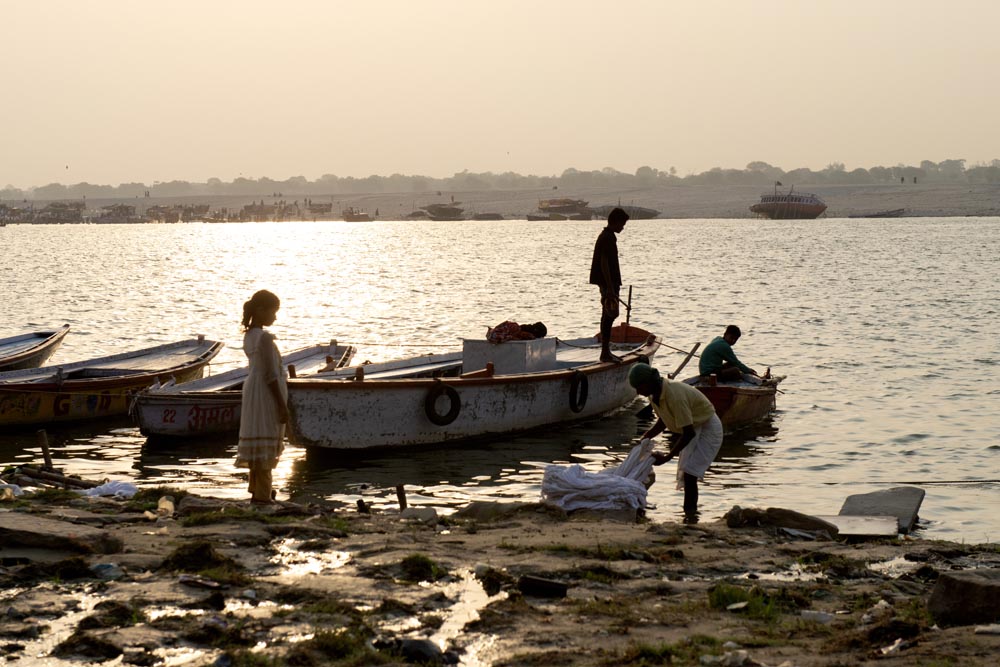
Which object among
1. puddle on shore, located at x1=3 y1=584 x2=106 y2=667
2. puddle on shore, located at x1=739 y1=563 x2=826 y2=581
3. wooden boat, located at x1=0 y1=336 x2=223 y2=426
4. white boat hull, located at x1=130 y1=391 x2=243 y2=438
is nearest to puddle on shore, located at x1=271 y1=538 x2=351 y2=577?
puddle on shore, located at x1=3 y1=584 x2=106 y2=667

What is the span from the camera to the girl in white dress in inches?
384

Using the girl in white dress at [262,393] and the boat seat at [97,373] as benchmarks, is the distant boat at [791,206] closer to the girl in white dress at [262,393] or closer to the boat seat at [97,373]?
the boat seat at [97,373]

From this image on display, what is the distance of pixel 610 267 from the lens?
1738 cm

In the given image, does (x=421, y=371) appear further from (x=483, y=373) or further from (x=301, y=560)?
(x=301, y=560)

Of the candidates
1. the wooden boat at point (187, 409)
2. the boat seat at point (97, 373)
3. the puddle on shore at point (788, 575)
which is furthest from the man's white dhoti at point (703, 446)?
the boat seat at point (97, 373)

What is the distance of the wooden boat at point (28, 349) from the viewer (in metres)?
21.8

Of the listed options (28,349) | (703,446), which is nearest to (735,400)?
(703,446)

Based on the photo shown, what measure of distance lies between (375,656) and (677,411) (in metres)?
5.27

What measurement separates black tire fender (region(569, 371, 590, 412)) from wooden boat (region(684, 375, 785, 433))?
158cm

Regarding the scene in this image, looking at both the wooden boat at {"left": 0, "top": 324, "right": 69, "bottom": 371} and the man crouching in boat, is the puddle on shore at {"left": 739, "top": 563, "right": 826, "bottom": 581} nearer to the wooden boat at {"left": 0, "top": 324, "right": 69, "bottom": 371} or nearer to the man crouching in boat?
the man crouching in boat

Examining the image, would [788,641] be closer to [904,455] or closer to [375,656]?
[375,656]

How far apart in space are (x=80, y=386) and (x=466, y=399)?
243 inches

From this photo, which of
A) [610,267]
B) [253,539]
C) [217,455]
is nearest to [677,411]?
[253,539]

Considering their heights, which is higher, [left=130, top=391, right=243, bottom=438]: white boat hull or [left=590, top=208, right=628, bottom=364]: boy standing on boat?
[left=590, top=208, right=628, bottom=364]: boy standing on boat
